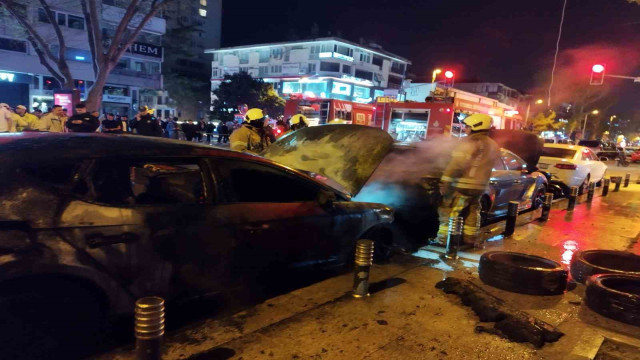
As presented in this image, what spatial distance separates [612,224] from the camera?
7.96m

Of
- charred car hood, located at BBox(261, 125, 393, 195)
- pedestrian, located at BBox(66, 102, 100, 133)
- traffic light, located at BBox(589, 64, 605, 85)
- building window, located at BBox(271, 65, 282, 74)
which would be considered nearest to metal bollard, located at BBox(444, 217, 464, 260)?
charred car hood, located at BBox(261, 125, 393, 195)

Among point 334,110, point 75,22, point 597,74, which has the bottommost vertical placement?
point 334,110

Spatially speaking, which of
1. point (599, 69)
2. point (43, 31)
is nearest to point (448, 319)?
point (599, 69)

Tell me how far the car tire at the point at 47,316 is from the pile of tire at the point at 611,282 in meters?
3.96

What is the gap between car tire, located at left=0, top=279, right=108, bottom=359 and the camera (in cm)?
236

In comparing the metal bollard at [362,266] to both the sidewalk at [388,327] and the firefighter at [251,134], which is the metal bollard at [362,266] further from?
the firefighter at [251,134]

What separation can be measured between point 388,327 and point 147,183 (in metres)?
2.15

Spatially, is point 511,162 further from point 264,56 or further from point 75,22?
point 264,56

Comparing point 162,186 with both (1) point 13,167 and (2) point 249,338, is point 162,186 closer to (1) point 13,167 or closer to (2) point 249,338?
(1) point 13,167

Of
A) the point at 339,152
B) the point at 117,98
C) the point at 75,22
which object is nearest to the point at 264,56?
the point at 117,98

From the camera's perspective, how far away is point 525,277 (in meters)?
4.17

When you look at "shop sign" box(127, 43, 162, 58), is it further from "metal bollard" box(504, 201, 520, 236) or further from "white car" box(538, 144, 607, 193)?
"metal bollard" box(504, 201, 520, 236)

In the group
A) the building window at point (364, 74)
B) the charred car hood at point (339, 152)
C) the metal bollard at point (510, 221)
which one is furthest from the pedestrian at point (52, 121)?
the building window at point (364, 74)

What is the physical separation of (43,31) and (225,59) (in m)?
35.7
